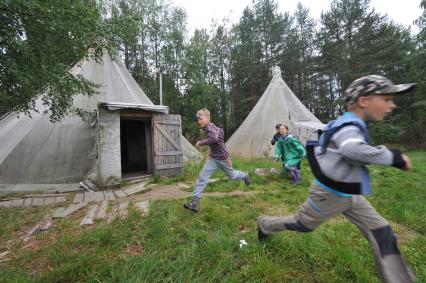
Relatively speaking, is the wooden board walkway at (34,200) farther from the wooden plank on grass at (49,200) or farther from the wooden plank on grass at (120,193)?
the wooden plank on grass at (120,193)

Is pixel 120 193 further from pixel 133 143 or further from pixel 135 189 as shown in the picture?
pixel 133 143

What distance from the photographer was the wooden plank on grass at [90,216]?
12.1 ft

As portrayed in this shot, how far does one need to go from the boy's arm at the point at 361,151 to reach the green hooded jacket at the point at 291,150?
4.31 m

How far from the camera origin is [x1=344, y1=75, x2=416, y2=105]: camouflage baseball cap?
1696 millimetres

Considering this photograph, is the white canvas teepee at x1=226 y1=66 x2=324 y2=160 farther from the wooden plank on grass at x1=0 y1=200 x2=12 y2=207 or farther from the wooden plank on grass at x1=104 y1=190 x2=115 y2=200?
the wooden plank on grass at x1=0 y1=200 x2=12 y2=207

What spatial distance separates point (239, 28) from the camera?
80.2 feet

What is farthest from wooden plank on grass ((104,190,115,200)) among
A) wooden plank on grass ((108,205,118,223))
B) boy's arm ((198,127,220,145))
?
boy's arm ((198,127,220,145))

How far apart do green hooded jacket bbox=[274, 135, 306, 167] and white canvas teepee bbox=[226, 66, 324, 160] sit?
5247mm

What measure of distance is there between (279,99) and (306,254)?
38.3 feet

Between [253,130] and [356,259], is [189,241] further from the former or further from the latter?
[253,130]

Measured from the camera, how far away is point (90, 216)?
3998 millimetres

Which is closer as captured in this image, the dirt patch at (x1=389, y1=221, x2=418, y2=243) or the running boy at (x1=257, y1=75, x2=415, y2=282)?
the running boy at (x1=257, y1=75, x2=415, y2=282)

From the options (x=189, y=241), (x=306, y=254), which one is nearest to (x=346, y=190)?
(x=306, y=254)

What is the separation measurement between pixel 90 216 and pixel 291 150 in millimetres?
4417
